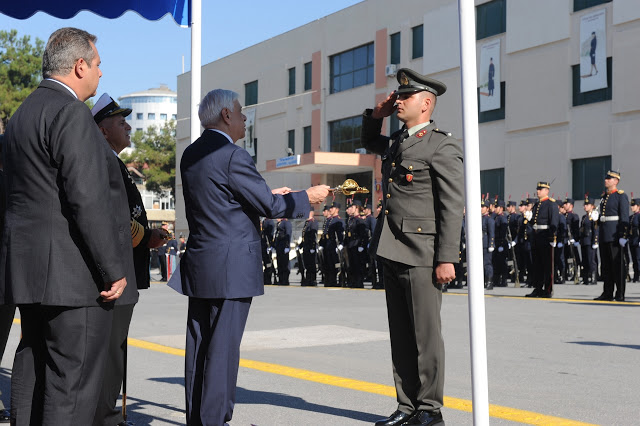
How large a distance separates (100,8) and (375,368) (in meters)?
3.75

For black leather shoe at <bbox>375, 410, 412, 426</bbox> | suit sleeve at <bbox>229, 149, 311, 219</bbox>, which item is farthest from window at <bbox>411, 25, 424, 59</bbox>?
suit sleeve at <bbox>229, 149, 311, 219</bbox>

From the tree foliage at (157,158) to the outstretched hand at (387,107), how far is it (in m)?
57.3

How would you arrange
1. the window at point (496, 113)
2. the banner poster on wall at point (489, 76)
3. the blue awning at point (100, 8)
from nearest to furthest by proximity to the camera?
1. the blue awning at point (100, 8)
2. the banner poster on wall at point (489, 76)
3. the window at point (496, 113)

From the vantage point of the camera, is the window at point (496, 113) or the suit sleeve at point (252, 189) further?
the window at point (496, 113)

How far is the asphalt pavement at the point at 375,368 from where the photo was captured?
564cm

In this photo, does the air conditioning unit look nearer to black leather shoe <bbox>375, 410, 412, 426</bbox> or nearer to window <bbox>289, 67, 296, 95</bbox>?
window <bbox>289, 67, 296, 95</bbox>

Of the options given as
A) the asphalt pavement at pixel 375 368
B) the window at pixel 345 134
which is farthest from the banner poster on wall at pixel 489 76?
the asphalt pavement at pixel 375 368

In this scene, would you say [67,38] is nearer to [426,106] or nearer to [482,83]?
[426,106]

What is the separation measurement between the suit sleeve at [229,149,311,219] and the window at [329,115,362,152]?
35080 mm

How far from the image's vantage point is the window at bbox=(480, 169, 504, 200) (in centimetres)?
3272

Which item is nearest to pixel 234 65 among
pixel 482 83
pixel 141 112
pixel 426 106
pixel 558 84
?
pixel 482 83

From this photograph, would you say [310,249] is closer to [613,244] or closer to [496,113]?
[613,244]

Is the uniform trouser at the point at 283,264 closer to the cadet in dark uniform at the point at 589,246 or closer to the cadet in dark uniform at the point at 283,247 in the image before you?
the cadet in dark uniform at the point at 283,247

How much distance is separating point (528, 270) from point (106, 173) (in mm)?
18096
